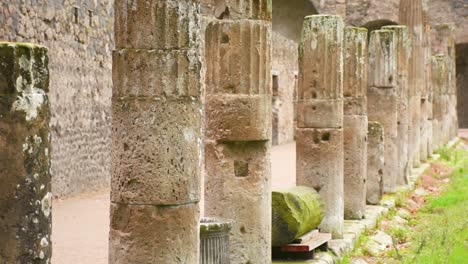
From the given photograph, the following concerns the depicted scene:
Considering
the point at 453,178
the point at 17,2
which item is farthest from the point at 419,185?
the point at 17,2

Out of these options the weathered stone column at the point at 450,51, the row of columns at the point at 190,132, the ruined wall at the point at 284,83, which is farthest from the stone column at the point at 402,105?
the weathered stone column at the point at 450,51

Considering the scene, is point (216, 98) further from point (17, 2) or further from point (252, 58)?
point (17, 2)

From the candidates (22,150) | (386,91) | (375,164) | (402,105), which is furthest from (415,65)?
(22,150)

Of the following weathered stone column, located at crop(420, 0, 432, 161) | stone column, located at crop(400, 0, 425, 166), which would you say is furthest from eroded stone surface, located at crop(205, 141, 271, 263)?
weathered stone column, located at crop(420, 0, 432, 161)

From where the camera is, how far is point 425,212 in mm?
13492

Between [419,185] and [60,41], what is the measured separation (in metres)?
6.94

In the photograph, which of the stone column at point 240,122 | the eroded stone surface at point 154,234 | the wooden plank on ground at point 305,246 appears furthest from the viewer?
the wooden plank on ground at point 305,246

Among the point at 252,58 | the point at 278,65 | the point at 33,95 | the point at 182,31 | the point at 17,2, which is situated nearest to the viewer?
the point at 33,95

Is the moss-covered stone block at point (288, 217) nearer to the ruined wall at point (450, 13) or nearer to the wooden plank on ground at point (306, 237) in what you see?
the wooden plank on ground at point (306, 237)

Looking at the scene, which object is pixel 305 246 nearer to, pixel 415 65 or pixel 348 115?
pixel 348 115

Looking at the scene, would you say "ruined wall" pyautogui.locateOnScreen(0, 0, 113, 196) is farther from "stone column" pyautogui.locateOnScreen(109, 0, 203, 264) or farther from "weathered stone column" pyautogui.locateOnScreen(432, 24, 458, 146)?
"weathered stone column" pyautogui.locateOnScreen(432, 24, 458, 146)

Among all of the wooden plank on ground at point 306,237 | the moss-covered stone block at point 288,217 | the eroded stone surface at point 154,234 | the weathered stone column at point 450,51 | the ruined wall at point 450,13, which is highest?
the ruined wall at point 450,13

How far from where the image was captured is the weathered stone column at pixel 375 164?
500 inches

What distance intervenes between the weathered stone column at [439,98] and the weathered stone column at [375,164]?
1177 centimetres
